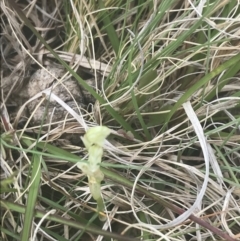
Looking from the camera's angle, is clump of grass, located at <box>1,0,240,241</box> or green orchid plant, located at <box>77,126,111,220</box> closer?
green orchid plant, located at <box>77,126,111,220</box>

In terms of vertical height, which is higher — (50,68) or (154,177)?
(50,68)

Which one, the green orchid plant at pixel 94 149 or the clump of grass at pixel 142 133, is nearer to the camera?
the green orchid plant at pixel 94 149

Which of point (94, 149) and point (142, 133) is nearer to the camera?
point (94, 149)

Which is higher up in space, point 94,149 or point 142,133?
point 94,149

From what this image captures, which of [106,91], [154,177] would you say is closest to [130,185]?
[154,177]

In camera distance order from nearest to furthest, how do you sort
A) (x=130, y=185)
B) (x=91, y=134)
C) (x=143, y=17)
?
(x=91, y=134), (x=130, y=185), (x=143, y=17)

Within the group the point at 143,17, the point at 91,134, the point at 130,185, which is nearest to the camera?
the point at 91,134

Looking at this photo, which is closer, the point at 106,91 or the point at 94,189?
the point at 94,189

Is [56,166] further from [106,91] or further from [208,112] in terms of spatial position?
[208,112]
